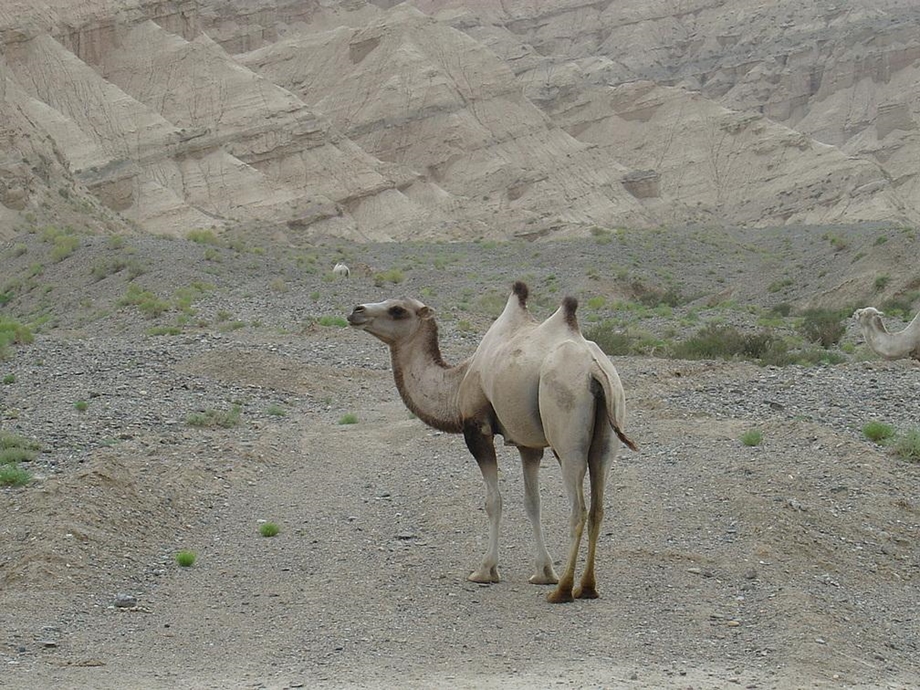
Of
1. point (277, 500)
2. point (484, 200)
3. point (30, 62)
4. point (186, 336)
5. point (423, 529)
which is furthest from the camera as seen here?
point (484, 200)

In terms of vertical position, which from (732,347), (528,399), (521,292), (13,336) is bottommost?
(732,347)

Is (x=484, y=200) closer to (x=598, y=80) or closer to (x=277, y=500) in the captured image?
(x=598, y=80)

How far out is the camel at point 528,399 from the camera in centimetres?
883

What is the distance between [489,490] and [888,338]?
13.4 m

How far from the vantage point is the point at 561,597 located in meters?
8.89

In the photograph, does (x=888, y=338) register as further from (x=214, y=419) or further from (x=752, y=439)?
(x=214, y=419)

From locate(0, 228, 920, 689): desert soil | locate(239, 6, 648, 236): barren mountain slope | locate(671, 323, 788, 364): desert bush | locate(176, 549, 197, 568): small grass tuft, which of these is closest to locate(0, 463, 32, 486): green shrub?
locate(0, 228, 920, 689): desert soil

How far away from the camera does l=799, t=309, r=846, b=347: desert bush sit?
93.8 feet

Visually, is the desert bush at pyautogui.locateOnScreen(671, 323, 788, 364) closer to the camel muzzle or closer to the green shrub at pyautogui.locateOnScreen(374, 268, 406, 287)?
the camel muzzle

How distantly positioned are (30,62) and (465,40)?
37.3 metres

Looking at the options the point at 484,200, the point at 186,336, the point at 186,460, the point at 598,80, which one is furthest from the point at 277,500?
the point at 598,80

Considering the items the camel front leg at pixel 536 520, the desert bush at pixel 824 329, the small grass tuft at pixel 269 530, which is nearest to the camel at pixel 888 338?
the desert bush at pixel 824 329

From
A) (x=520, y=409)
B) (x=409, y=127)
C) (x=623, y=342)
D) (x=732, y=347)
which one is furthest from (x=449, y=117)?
(x=520, y=409)

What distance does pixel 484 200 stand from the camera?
92312 millimetres
